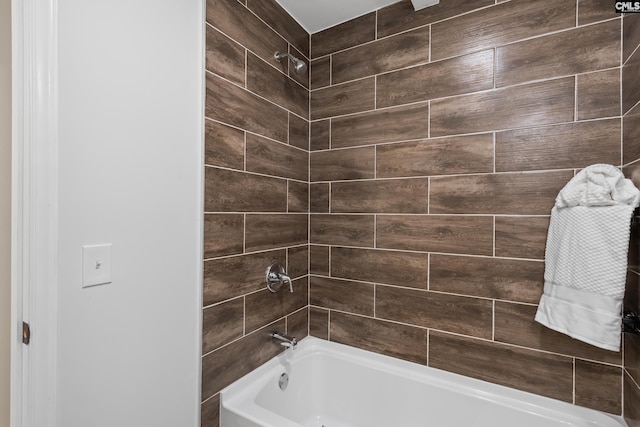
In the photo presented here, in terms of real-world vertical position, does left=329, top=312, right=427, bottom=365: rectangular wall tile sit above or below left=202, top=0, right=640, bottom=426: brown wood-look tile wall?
below

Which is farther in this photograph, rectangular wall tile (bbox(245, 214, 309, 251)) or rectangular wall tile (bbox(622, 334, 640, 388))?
rectangular wall tile (bbox(245, 214, 309, 251))

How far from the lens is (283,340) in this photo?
168cm

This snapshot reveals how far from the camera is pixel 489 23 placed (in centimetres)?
148

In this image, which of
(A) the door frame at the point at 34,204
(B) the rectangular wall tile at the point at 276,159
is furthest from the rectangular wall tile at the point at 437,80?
(A) the door frame at the point at 34,204

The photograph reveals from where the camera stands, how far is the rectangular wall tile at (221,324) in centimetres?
134

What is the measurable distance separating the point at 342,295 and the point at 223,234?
2.77ft

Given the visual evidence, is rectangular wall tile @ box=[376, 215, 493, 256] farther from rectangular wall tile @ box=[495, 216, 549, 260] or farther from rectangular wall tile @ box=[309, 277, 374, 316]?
rectangular wall tile @ box=[309, 277, 374, 316]

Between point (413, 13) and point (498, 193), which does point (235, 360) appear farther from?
point (413, 13)

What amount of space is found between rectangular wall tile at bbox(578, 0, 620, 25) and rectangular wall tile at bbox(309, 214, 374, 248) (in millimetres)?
1255

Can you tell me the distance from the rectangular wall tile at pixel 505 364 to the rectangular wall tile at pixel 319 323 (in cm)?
62

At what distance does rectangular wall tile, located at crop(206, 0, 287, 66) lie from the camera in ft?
4.49
